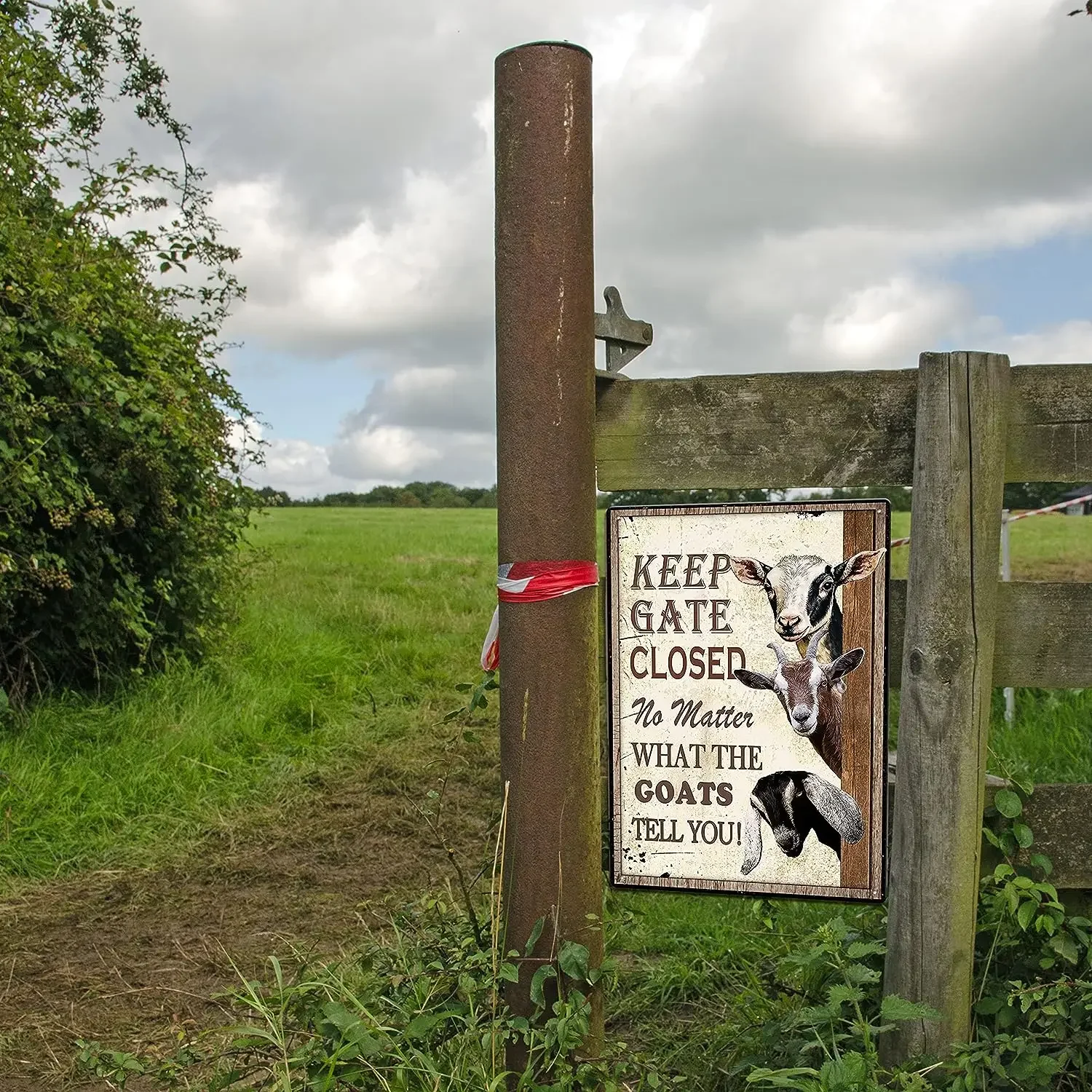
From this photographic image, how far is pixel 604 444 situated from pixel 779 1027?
160 centimetres

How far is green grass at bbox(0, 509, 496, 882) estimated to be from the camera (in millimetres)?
5938

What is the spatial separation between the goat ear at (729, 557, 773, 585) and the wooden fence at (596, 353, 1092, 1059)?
0.20 m

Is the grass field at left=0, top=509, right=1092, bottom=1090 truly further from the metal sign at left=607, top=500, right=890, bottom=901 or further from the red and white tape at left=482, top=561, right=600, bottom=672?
Result: the red and white tape at left=482, top=561, right=600, bottom=672

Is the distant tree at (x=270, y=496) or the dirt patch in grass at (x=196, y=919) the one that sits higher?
the distant tree at (x=270, y=496)

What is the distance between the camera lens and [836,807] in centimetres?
282

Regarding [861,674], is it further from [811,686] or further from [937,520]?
[937,520]

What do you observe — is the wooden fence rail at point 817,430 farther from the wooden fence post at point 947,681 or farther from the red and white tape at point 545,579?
the red and white tape at point 545,579

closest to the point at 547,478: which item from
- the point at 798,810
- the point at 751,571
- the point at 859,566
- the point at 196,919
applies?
the point at 751,571

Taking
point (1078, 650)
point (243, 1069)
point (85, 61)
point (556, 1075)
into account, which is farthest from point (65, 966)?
point (85, 61)

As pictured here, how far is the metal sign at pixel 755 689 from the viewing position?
2789mm

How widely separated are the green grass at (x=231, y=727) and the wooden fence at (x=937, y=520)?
390 centimetres

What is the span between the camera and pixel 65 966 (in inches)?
180

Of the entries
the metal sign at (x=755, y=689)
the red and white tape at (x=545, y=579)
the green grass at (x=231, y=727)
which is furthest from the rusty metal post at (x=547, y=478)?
the green grass at (x=231, y=727)

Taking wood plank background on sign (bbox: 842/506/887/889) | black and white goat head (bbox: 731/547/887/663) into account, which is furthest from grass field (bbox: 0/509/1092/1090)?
black and white goat head (bbox: 731/547/887/663)
